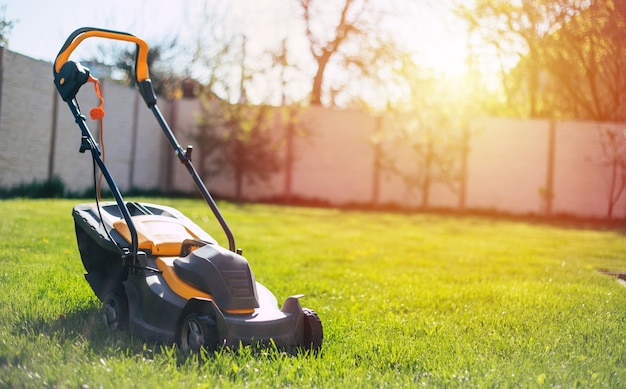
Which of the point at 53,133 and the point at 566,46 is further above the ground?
the point at 566,46

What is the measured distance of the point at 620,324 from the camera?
4277 mm

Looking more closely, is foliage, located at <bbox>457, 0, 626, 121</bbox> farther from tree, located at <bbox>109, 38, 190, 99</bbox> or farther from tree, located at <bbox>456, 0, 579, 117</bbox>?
tree, located at <bbox>109, 38, 190, 99</bbox>

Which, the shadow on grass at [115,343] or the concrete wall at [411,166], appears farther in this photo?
the concrete wall at [411,166]

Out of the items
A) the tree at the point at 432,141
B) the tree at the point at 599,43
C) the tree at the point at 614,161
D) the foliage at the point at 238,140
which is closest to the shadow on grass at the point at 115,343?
the tree at the point at 599,43

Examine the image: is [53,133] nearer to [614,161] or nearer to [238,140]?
[238,140]

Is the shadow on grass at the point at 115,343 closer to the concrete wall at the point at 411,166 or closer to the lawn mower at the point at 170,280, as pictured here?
the lawn mower at the point at 170,280

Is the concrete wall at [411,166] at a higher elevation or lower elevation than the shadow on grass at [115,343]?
higher

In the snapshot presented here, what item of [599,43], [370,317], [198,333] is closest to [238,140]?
[599,43]

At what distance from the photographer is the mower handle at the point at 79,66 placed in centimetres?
375

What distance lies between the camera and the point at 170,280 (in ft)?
11.5

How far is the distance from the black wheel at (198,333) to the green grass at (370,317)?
0.26 ft

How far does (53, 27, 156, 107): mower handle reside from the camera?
3748mm

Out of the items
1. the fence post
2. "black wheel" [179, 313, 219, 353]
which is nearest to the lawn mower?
"black wheel" [179, 313, 219, 353]

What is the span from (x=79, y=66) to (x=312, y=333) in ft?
5.85
